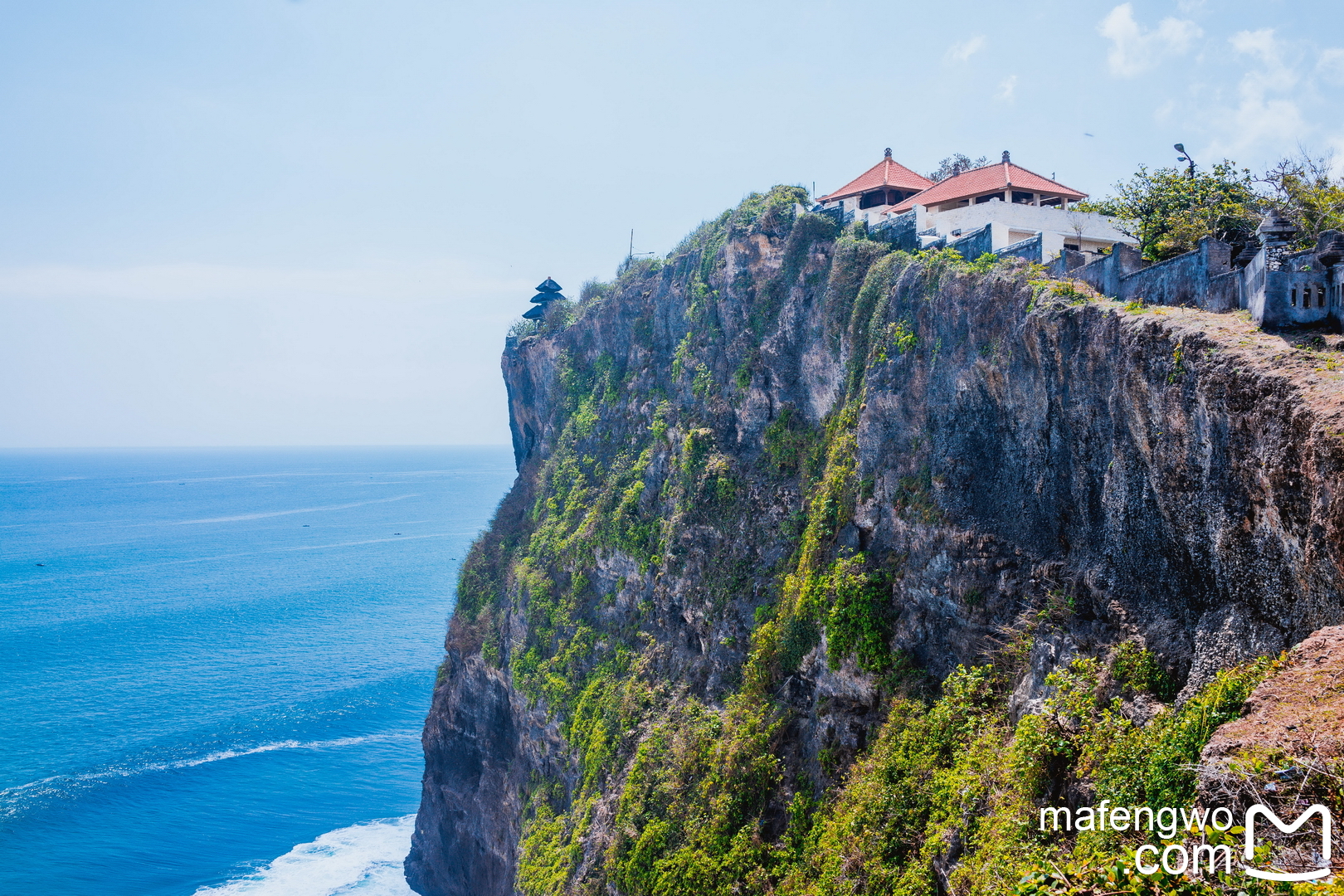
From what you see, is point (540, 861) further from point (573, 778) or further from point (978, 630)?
point (978, 630)

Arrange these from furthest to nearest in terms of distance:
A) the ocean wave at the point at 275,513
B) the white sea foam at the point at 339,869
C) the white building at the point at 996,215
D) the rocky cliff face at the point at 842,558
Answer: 1. the ocean wave at the point at 275,513
2. the white sea foam at the point at 339,869
3. the white building at the point at 996,215
4. the rocky cliff face at the point at 842,558

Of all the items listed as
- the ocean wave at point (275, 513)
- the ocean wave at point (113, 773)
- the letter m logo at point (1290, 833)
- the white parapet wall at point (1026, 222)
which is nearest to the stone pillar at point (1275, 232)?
the letter m logo at point (1290, 833)

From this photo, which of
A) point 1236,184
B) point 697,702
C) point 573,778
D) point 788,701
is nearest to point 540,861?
point 573,778

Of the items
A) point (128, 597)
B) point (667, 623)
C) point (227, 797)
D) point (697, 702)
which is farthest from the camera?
point (128, 597)

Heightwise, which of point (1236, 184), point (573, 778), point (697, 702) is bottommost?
point (573, 778)

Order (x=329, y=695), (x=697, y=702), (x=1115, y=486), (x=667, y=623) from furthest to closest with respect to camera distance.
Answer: (x=329, y=695) → (x=667, y=623) → (x=697, y=702) → (x=1115, y=486)

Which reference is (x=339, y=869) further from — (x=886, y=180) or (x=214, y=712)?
(x=886, y=180)

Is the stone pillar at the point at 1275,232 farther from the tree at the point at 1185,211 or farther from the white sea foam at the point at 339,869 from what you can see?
the white sea foam at the point at 339,869
